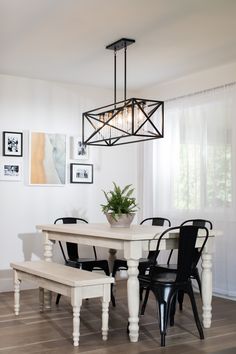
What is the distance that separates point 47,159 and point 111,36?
2.16 metres

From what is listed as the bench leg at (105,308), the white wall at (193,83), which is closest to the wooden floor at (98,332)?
the bench leg at (105,308)

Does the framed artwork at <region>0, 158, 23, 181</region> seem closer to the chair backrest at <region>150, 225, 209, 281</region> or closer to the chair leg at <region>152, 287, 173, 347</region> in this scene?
the chair backrest at <region>150, 225, 209, 281</region>

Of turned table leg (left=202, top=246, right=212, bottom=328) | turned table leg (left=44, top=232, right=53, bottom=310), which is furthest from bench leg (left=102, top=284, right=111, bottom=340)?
turned table leg (left=44, top=232, right=53, bottom=310)

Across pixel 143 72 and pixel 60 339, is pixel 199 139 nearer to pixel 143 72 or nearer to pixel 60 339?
pixel 143 72

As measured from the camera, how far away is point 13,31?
13.9ft

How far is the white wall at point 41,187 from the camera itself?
5.85 m

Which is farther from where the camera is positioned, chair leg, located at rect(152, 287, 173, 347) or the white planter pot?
the white planter pot

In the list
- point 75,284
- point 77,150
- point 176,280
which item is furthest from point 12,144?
point 176,280

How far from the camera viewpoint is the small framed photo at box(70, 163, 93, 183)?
627 cm

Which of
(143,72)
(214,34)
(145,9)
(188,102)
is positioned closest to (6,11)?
(145,9)

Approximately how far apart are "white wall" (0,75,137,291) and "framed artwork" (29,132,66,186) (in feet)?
0.24

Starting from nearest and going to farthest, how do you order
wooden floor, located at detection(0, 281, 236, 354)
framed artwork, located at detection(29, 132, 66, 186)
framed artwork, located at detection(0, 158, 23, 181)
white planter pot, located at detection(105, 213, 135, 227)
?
wooden floor, located at detection(0, 281, 236, 354)
white planter pot, located at detection(105, 213, 135, 227)
framed artwork, located at detection(0, 158, 23, 181)
framed artwork, located at detection(29, 132, 66, 186)

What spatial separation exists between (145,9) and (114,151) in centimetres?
309

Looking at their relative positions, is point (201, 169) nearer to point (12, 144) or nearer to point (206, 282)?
point (206, 282)
